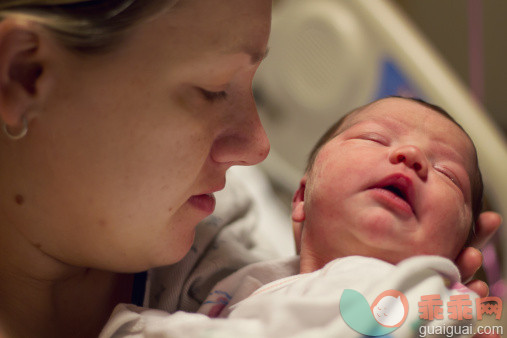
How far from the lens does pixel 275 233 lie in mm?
1499

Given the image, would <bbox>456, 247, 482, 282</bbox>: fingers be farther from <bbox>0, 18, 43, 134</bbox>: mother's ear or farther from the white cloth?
<bbox>0, 18, 43, 134</bbox>: mother's ear

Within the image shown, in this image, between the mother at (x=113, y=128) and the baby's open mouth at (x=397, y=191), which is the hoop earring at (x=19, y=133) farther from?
the baby's open mouth at (x=397, y=191)

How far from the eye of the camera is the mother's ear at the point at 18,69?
736mm

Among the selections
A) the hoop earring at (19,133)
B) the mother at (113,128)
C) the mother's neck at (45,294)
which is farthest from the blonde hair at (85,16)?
the mother's neck at (45,294)

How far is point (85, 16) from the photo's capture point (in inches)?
28.5

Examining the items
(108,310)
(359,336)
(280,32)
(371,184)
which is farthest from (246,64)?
(280,32)

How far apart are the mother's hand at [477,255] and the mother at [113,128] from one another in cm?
43

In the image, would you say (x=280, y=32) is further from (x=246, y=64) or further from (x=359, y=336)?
(x=359, y=336)

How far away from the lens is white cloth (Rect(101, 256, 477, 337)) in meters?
0.78

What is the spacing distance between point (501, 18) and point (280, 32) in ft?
3.31

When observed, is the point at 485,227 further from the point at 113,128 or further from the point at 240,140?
the point at 113,128

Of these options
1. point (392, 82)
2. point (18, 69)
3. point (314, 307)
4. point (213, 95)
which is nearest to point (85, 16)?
point (18, 69)

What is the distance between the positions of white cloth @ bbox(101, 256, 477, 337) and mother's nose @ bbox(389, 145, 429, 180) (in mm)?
189

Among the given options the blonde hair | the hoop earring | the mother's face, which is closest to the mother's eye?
the mother's face
